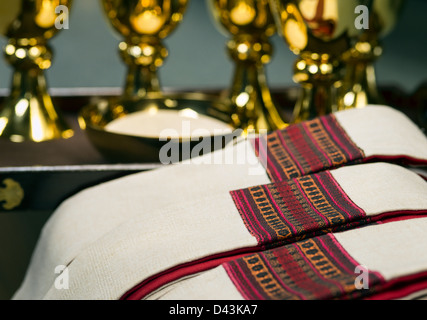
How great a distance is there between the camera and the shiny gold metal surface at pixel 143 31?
53cm

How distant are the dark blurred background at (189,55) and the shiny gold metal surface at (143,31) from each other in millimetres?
139

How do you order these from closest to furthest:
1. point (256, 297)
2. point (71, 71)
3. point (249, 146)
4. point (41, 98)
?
point (256, 297)
point (249, 146)
point (41, 98)
point (71, 71)

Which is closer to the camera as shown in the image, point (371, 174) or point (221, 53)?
point (371, 174)

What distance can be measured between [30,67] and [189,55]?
0.27 m

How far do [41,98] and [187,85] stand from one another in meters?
0.26

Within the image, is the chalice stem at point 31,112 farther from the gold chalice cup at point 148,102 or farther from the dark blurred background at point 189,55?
the dark blurred background at point 189,55

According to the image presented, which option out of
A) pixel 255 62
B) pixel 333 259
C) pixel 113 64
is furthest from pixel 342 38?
pixel 113 64

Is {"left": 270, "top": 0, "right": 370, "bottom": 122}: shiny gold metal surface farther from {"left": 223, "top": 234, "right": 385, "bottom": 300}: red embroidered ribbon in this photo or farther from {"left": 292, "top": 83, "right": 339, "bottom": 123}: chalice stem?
{"left": 223, "top": 234, "right": 385, "bottom": 300}: red embroidered ribbon

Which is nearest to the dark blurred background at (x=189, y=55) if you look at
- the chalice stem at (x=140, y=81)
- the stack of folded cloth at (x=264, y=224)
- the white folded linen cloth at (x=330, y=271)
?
the chalice stem at (x=140, y=81)

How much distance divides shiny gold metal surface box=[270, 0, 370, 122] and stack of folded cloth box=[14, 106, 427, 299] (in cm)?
9

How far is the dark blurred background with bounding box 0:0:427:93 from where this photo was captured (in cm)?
71

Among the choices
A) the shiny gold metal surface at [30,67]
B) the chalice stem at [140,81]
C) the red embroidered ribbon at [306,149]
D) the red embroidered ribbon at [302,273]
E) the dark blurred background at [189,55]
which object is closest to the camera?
the red embroidered ribbon at [302,273]

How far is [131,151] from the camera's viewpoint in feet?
1.45

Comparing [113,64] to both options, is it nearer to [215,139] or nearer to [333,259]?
[215,139]
